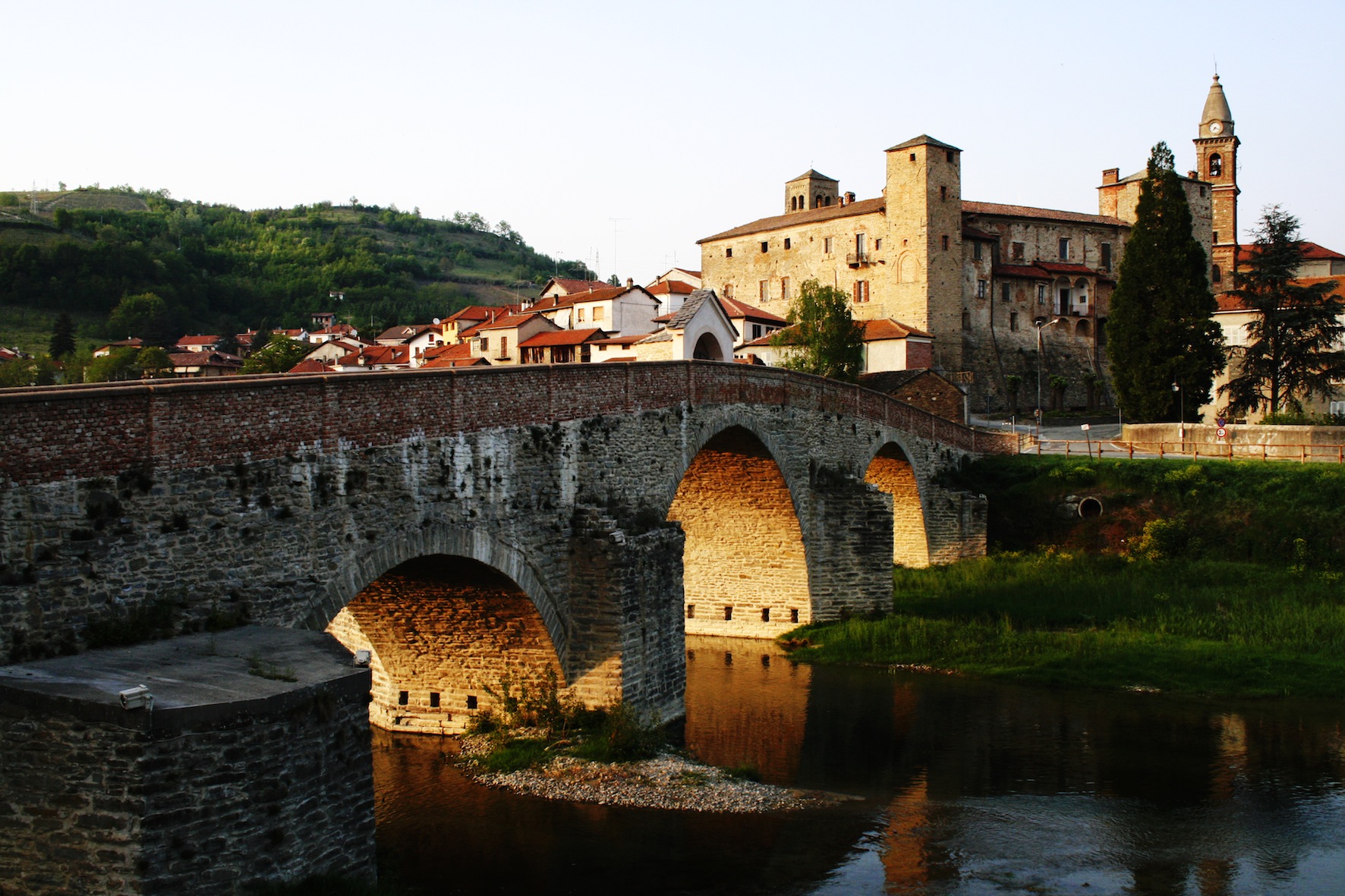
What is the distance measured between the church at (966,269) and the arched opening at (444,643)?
148ft

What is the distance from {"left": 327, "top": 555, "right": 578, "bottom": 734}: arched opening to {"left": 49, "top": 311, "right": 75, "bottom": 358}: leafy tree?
45325 mm

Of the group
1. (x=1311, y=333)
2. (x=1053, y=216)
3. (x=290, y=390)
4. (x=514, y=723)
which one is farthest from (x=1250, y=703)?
(x=1053, y=216)

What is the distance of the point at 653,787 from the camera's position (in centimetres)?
1691

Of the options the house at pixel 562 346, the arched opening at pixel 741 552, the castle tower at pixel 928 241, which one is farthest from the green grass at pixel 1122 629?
the castle tower at pixel 928 241

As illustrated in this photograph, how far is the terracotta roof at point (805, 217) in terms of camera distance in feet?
→ 221

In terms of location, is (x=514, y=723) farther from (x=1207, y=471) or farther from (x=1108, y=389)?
(x=1108, y=389)

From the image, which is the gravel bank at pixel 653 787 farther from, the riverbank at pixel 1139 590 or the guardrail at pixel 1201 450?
the guardrail at pixel 1201 450

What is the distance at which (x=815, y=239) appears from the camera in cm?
7069

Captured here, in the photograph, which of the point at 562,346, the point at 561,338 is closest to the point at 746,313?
the point at 561,338

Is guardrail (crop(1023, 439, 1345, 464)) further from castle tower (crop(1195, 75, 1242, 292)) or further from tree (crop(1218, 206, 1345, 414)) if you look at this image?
castle tower (crop(1195, 75, 1242, 292))

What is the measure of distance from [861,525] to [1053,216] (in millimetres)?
49820

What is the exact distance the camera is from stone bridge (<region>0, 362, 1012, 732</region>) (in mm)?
10875

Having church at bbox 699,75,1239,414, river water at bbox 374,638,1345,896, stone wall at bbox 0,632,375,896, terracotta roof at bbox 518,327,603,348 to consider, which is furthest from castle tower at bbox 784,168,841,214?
stone wall at bbox 0,632,375,896

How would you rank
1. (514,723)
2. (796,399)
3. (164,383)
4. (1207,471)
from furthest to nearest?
(1207,471) → (796,399) → (514,723) → (164,383)
